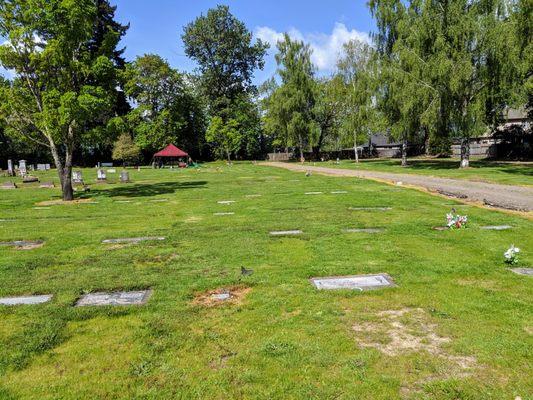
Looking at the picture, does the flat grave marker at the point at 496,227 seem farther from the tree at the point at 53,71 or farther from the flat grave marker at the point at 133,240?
the tree at the point at 53,71

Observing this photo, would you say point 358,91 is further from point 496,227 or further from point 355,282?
point 355,282

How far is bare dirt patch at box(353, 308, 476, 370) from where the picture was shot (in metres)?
3.89

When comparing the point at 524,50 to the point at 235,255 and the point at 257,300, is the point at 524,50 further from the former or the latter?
the point at 257,300

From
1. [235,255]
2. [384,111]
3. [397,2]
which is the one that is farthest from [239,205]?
[397,2]

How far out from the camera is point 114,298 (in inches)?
224

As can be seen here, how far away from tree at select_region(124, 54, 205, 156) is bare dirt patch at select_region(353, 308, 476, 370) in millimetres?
57204

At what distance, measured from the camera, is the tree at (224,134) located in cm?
6150

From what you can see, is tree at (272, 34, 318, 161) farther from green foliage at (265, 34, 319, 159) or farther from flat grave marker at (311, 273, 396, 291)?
flat grave marker at (311, 273, 396, 291)

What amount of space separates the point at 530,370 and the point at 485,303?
154 cm

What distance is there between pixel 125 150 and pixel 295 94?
23521mm

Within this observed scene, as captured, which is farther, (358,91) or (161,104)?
(161,104)

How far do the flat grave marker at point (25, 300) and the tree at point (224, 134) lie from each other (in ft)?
184

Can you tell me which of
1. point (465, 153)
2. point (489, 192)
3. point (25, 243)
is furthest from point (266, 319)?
point (465, 153)

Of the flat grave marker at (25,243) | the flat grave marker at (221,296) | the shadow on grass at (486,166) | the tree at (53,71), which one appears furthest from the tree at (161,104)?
the flat grave marker at (221,296)
